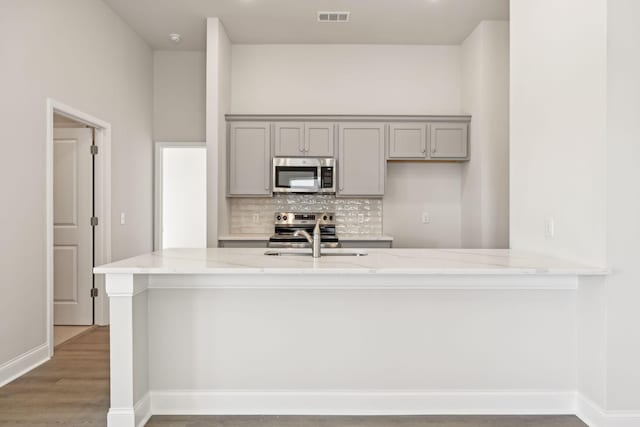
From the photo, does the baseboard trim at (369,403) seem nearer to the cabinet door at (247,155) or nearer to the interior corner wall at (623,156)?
the interior corner wall at (623,156)

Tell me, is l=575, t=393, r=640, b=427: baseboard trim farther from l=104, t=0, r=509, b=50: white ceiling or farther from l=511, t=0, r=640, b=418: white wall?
l=104, t=0, r=509, b=50: white ceiling

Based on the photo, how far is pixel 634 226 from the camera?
2.19m

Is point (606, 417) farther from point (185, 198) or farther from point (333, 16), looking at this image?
point (185, 198)

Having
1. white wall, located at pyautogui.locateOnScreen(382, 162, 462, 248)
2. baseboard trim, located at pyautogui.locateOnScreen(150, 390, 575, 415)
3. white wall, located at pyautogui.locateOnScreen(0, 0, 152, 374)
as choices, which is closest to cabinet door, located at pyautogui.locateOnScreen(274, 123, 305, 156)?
white wall, located at pyautogui.locateOnScreen(382, 162, 462, 248)

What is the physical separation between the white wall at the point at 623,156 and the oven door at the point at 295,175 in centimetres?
309

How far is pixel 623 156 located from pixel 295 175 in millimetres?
3244

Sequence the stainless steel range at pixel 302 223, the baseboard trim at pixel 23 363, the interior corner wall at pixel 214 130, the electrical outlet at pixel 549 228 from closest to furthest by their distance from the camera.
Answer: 1. the electrical outlet at pixel 549 228
2. the baseboard trim at pixel 23 363
3. the interior corner wall at pixel 214 130
4. the stainless steel range at pixel 302 223

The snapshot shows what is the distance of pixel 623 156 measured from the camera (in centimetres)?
219

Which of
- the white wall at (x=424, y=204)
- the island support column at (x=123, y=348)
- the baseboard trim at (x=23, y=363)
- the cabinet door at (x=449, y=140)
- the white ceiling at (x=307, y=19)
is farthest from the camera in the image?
the white wall at (x=424, y=204)

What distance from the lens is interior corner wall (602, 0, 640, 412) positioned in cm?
218

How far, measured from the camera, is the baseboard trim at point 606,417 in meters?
2.23

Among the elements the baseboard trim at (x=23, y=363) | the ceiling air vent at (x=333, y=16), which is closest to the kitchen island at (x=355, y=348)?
the baseboard trim at (x=23, y=363)

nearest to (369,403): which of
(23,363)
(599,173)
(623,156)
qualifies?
(599,173)

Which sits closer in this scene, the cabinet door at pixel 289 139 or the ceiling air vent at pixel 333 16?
the ceiling air vent at pixel 333 16
